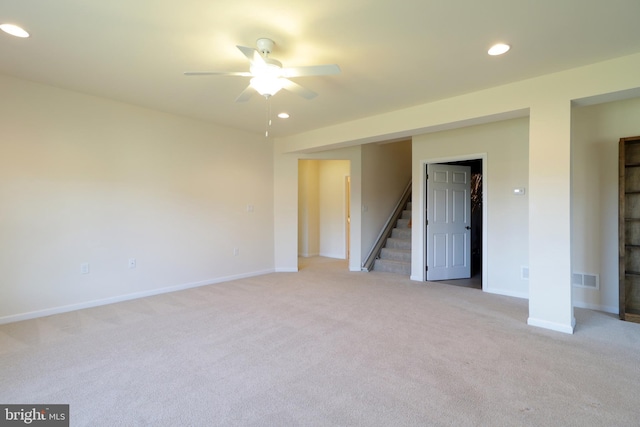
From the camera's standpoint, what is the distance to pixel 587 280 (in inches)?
150

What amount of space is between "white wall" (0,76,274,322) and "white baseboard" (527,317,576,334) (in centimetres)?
420

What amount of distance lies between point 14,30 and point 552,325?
5.26 meters

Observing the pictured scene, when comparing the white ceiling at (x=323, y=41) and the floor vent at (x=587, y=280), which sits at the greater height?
the white ceiling at (x=323, y=41)

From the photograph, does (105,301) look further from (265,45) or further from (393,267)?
(393,267)

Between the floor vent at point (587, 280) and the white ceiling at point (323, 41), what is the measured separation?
96.4 inches

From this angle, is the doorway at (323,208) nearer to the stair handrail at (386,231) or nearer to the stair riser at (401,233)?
the stair handrail at (386,231)

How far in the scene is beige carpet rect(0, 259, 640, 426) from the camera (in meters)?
1.88

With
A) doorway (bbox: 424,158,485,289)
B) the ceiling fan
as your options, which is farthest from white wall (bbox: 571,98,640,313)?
the ceiling fan

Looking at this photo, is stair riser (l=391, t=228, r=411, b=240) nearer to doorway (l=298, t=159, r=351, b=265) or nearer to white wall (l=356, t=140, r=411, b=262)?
white wall (l=356, t=140, r=411, b=262)

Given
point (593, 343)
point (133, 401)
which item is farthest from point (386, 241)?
point (133, 401)

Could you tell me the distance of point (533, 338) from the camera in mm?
2906

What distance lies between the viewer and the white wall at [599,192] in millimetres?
3613

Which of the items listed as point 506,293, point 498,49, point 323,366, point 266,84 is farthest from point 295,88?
point 506,293

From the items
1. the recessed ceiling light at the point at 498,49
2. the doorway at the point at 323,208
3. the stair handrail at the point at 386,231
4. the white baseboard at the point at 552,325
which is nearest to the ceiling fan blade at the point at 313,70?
the recessed ceiling light at the point at 498,49
